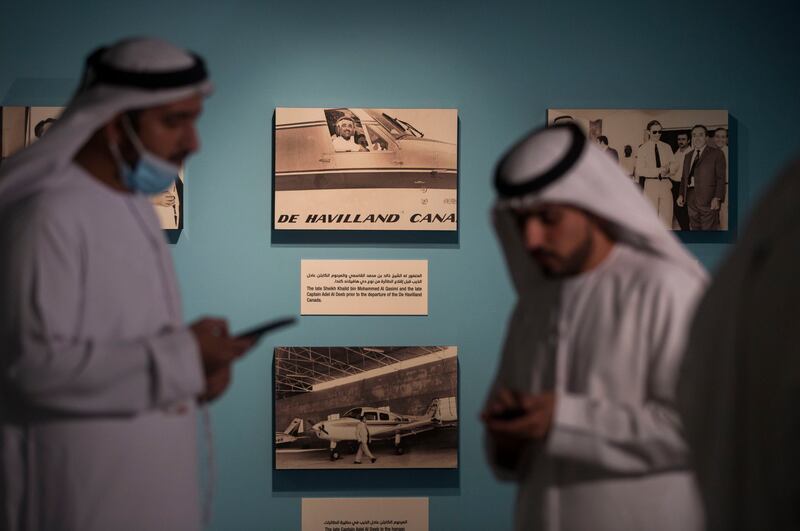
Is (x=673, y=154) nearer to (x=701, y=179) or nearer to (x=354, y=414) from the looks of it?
(x=701, y=179)

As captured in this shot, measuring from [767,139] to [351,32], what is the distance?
1728mm

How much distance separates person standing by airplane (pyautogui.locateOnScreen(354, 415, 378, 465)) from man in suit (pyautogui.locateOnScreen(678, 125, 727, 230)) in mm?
1501

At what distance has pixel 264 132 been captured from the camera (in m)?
3.67

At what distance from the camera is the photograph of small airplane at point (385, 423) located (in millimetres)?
3619

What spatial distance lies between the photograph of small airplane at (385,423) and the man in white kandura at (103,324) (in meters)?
1.50

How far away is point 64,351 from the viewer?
5.92ft

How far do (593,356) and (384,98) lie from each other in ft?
6.60

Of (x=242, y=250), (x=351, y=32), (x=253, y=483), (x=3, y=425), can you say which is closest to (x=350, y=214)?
(x=242, y=250)

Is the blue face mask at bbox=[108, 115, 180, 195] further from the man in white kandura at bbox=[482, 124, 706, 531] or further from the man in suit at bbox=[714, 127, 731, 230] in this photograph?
the man in suit at bbox=[714, 127, 731, 230]

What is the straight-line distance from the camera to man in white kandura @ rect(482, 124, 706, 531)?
182 cm

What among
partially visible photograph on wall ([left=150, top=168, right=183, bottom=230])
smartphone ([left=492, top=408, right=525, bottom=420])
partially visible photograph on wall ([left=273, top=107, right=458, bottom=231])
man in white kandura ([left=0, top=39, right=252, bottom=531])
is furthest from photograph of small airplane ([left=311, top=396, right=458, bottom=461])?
smartphone ([left=492, top=408, right=525, bottom=420])

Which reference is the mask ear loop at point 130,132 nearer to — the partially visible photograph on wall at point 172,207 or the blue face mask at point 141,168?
the blue face mask at point 141,168

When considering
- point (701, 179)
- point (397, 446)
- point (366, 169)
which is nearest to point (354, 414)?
point (397, 446)

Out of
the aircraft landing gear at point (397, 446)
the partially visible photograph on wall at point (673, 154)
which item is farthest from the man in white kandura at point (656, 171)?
the aircraft landing gear at point (397, 446)
